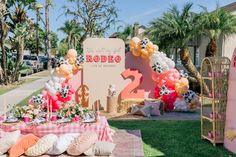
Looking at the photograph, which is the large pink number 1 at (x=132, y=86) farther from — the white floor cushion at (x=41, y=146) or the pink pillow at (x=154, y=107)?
the white floor cushion at (x=41, y=146)


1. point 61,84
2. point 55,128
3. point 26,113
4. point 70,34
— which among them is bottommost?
point 55,128

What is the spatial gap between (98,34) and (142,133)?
32528 mm

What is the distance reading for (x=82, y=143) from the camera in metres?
7.05

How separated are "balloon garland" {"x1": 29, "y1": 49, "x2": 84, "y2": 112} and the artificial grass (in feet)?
6.40

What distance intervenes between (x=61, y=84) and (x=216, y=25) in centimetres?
828

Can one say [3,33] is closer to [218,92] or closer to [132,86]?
[132,86]

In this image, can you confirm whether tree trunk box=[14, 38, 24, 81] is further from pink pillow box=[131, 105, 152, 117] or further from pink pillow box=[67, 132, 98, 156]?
pink pillow box=[67, 132, 98, 156]

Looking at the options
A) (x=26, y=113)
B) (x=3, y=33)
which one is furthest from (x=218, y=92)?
(x=3, y=33)

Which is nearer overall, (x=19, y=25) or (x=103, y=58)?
(x=103, y=58)

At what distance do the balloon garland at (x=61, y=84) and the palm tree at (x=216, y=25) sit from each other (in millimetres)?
6830

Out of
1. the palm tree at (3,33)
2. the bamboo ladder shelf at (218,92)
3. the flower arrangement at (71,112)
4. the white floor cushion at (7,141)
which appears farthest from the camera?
the palm tree at (3,33)

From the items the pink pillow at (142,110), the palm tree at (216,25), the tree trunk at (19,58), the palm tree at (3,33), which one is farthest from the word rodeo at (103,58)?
the tree trunk at (19,58)

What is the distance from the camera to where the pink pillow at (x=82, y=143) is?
7008mm

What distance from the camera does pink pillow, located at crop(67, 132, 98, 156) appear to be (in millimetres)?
7008
